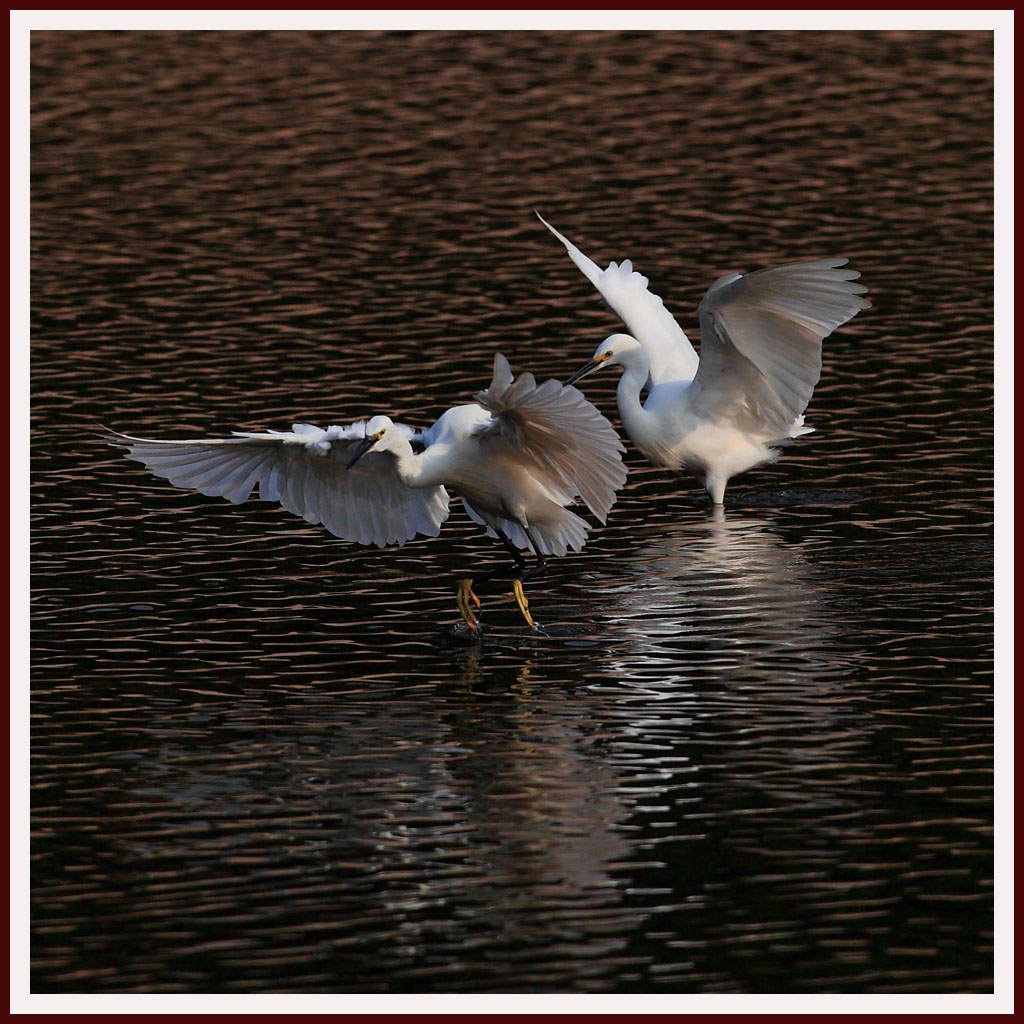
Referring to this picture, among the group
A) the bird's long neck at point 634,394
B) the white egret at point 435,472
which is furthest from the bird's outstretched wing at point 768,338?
the white egret at point 435,472

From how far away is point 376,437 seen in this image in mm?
11867

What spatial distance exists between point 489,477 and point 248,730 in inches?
91.6

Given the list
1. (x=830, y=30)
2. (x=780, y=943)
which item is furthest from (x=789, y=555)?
(x=830, y=30)

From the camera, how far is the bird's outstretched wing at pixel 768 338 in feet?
42.9

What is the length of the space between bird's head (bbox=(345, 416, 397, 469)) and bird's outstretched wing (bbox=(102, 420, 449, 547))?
65 mm

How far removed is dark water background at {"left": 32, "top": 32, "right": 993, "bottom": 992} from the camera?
8.38 m

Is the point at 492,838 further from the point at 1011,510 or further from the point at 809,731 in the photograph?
the point at 1011,510

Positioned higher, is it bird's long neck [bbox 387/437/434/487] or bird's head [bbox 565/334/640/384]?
bird's head [bbox 565/334/640/384]

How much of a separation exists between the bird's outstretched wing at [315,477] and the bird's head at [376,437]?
0.06 metres

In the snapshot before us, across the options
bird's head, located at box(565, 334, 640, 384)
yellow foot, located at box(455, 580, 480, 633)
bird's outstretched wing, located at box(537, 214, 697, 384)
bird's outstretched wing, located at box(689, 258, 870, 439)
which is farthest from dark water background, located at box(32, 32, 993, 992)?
bird's head, located at box(565, 334, 640, 384)

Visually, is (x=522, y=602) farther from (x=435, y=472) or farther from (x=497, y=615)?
(x=435, y=472)

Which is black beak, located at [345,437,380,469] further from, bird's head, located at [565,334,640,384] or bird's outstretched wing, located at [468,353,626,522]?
bird's head, located at [565,334,640,384]

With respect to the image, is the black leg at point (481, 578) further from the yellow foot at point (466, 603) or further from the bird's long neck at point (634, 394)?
the bird's long neck at point (634, 394)

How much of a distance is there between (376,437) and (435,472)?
0.47 m
